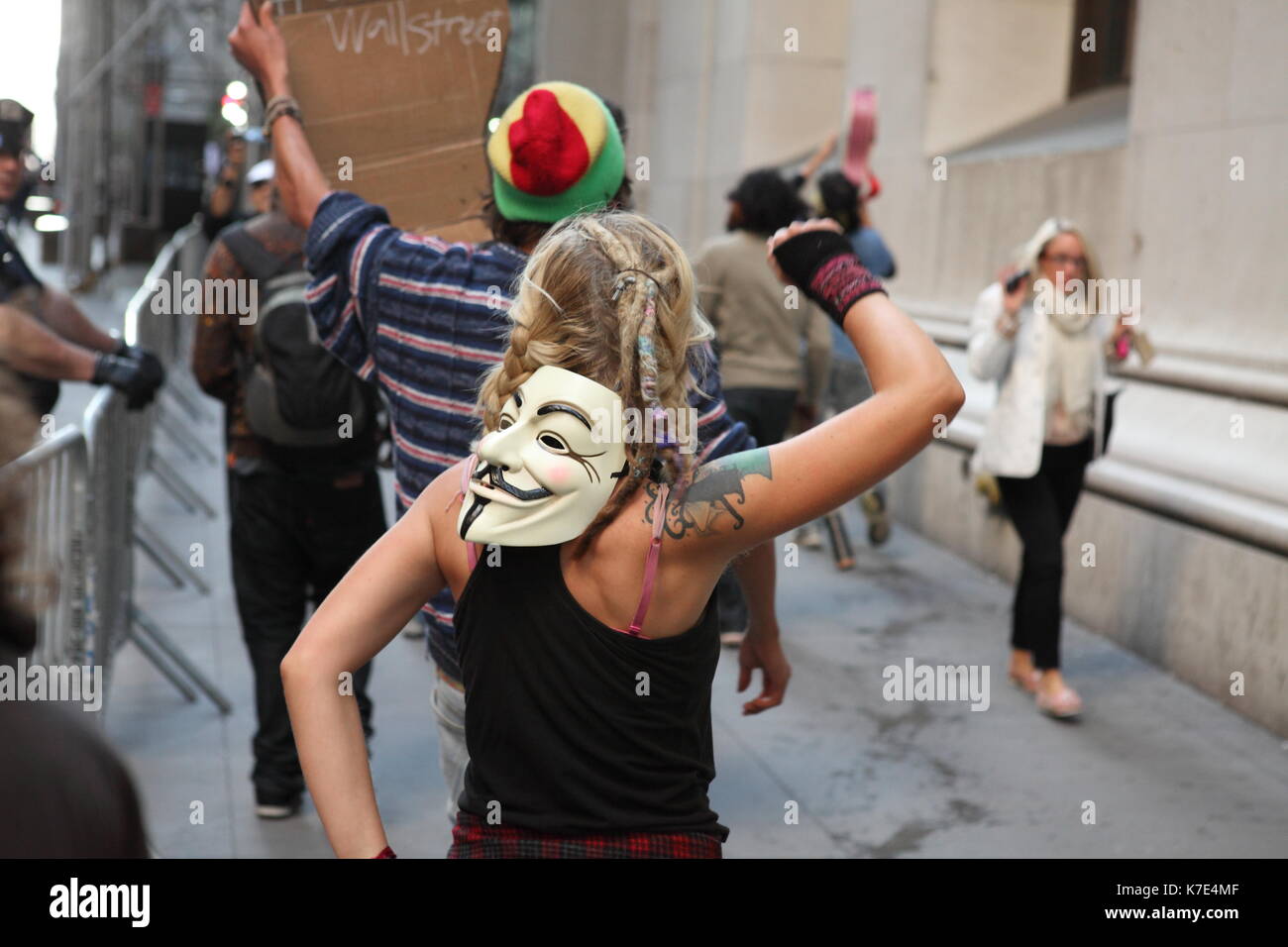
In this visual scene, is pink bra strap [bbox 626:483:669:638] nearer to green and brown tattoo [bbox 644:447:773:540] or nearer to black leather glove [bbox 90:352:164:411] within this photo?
green and brown tattoo [bbox 644:447:773:540]

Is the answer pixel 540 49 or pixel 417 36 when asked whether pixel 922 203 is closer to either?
pixel 417 36

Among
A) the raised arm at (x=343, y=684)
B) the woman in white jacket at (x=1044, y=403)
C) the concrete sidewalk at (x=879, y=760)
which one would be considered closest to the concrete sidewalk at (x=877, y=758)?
the concrete sidewalk at (x=879, y=760)

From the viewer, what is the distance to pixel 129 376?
5379mm

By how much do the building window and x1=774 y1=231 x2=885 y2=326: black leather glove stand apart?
9.25 metres

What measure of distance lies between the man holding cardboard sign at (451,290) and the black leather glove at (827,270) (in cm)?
63

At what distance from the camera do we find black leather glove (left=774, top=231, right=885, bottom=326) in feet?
7.32

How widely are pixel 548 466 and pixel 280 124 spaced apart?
155 centimetres

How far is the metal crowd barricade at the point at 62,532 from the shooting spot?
450cm

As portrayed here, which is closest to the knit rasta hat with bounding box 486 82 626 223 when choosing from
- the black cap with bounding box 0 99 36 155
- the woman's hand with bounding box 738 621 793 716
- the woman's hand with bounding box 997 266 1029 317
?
the woman's hand with bounding box 738 621 793 716

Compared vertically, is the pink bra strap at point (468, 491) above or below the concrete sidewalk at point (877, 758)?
above

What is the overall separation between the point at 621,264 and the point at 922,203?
9525mm

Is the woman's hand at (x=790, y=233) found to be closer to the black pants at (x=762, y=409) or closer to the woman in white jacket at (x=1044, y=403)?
the woman in white jacket at (x=1044, y=403)

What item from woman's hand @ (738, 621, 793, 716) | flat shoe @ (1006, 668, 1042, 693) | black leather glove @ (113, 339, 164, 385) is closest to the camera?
woman's hand @ (738, 621, 793, 716)

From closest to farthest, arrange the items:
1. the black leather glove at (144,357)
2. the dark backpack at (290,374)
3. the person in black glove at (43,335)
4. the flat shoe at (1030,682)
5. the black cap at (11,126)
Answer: the dark backpack at (290,374) < the person in black glove at (43,335) < the black leather glove at (144,357) < the black cap at (11,126) < the flat shoe at (1030,682)
